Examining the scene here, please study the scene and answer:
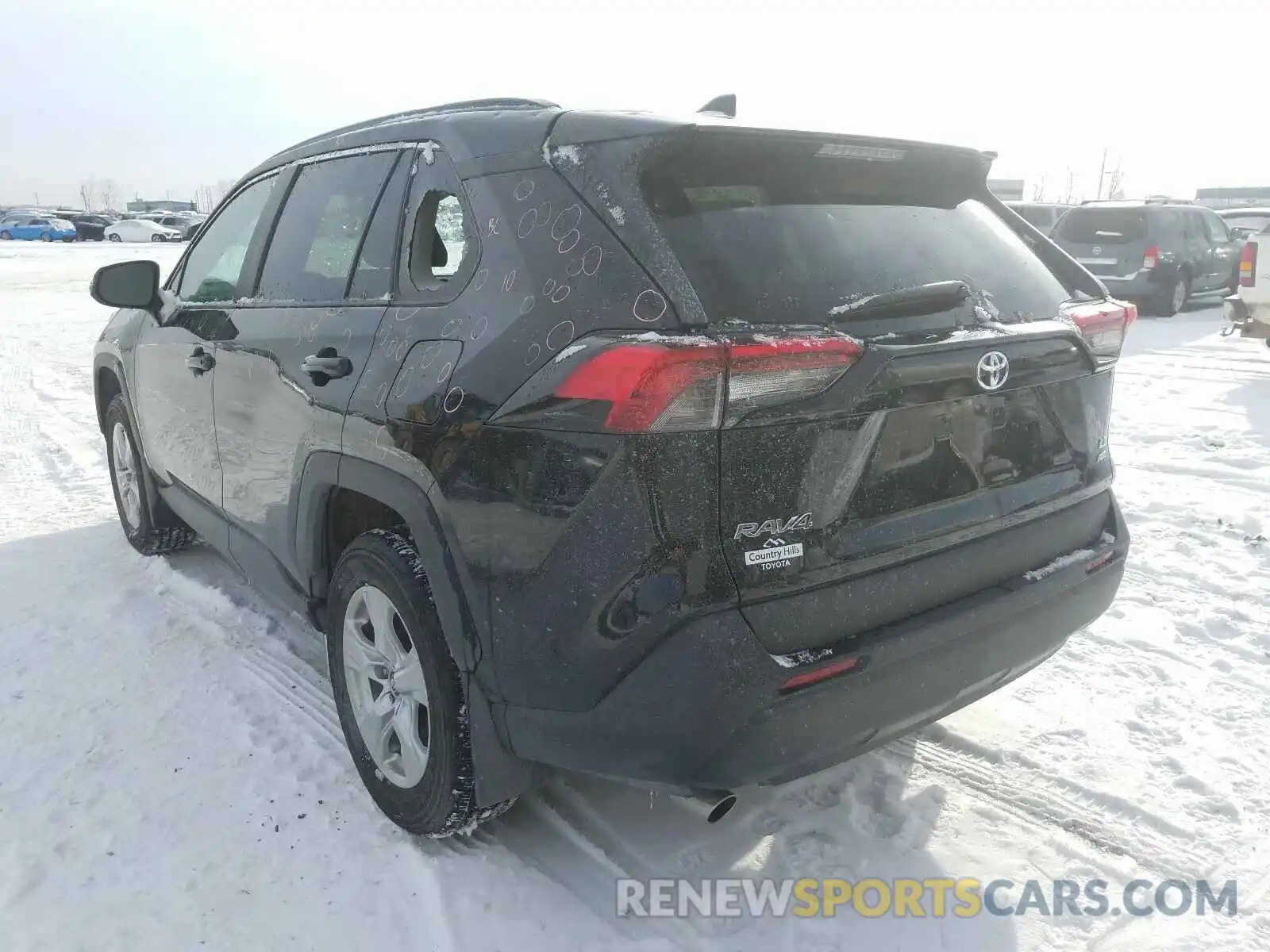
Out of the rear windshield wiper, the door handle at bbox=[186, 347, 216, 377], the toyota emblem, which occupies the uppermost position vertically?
the rear windshield wiper

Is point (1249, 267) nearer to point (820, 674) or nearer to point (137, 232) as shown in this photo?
point (820, 674)

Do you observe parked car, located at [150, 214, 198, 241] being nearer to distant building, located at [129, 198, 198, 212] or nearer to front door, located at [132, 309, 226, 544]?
distant building, located at [129, 198, 198, 212]

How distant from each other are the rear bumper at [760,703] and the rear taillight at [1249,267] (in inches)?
394

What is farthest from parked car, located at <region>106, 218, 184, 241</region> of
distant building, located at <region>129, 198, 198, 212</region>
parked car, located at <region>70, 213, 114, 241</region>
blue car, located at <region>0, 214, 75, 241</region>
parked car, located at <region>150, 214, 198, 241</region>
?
distant building, located at <region>129, 198, 198, 212</region>

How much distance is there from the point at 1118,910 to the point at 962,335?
4.75ft

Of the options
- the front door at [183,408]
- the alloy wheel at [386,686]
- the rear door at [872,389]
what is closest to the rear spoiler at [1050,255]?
the rear door at [872,389]

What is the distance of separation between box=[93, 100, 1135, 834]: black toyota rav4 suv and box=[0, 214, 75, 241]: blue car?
158 feet

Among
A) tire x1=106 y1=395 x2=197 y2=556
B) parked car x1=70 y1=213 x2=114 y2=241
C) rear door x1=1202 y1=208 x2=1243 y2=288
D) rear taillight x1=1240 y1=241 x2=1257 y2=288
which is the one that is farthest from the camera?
parked car x1=70 y1=213 x2=114 y2=241

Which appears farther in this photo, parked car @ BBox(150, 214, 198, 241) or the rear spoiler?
parked car @ BBox(150, 214, 198, 241)

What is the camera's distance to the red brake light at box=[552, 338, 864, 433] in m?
1.80

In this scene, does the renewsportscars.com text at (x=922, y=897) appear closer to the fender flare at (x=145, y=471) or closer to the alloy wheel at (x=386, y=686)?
the alloy wheel at (x=386, y=686)

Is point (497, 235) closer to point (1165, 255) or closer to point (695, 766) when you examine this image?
point (695, 766)

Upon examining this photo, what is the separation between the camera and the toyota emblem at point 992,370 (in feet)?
7.02

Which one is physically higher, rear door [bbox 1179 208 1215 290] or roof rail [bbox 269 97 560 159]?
roof rail [bbox 269 97 560 159]
